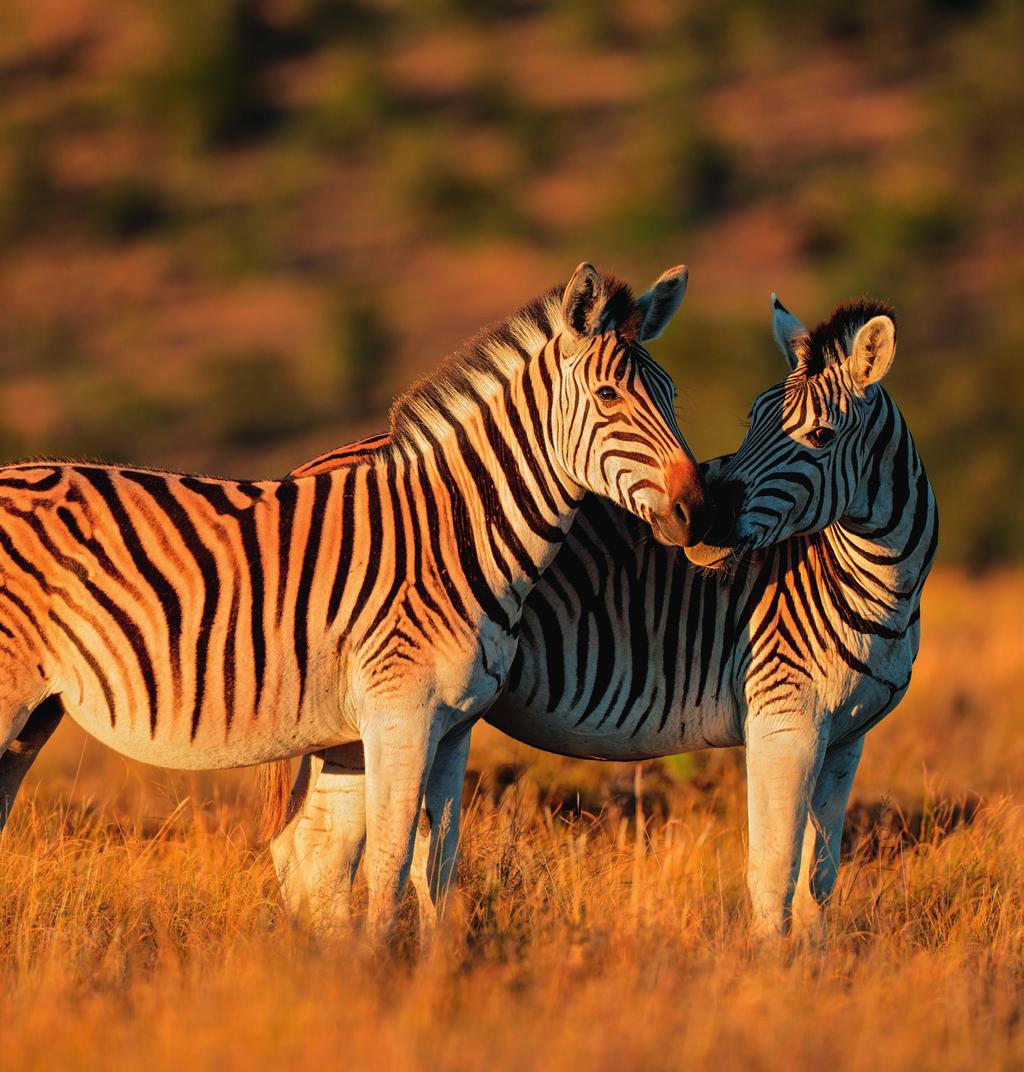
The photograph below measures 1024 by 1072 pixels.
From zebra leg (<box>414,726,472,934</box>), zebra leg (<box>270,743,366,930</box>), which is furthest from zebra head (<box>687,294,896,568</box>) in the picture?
zebra leg (<box>270,743,366,930</box>)

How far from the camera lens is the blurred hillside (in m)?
26.7

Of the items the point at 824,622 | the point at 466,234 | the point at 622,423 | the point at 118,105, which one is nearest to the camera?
the point at 622,423

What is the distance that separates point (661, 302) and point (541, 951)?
2395 mm

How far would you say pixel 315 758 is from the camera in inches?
252

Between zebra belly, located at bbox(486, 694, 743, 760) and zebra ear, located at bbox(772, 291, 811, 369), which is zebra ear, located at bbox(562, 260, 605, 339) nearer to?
zebra ear, located at bbox(772, 291, 811, 369)

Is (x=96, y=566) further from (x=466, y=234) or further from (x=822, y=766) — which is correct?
(x=466, y=234)

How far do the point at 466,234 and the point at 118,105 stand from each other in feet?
32.6

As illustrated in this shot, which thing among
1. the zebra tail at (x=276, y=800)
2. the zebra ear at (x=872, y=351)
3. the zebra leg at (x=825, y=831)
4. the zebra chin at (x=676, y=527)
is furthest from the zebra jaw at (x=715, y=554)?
the zebra tail at (x=276, y=800)

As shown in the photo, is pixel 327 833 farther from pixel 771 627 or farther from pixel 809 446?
pixel 809 446

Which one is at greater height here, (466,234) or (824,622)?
(466,234)

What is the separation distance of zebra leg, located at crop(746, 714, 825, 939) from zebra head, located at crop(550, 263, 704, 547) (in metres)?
0.98

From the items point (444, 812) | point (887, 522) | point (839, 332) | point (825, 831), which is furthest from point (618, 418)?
point (825, 831)

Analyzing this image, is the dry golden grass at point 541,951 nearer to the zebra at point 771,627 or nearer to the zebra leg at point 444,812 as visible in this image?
the zebra leg at point 444,812

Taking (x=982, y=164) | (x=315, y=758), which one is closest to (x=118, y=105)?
(x=982, y=164)
